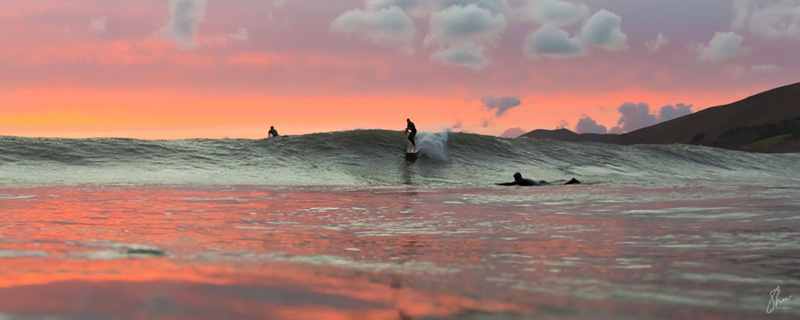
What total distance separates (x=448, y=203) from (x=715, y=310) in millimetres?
7354

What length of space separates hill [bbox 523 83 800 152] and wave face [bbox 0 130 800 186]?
3243 inches

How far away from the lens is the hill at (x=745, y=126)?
106 metres

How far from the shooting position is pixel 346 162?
24.3m

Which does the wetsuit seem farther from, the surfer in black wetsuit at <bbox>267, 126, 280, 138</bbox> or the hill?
the hill

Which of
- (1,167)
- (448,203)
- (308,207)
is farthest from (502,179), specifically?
(1,167)

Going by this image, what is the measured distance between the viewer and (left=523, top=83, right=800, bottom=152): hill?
Answer: 105562 millimetres

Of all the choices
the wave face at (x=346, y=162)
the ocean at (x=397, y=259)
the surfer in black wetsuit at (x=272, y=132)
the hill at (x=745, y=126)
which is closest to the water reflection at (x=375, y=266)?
the ocean at (x=397, y=259)

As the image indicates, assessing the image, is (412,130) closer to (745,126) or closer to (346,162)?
(346,162)

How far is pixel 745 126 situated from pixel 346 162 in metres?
115

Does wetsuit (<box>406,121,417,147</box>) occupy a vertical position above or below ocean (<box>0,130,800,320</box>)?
above

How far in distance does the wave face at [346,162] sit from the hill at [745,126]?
8238 cm
